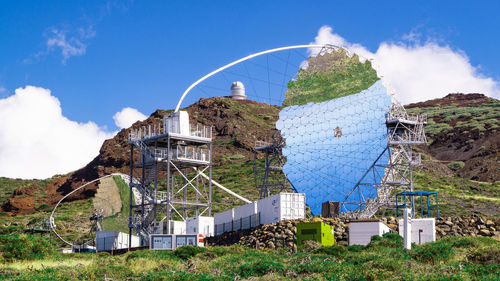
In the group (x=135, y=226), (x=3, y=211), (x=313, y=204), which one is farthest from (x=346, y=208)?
(x=3, y=211)

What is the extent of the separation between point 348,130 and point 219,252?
16.7 meters

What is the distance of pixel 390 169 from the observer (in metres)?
49.1

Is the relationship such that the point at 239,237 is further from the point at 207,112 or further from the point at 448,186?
the point at 207,112

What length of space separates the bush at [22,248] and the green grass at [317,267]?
60 centimetres

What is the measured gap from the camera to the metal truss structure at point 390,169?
48812 millimetres

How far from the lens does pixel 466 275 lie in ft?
77.6

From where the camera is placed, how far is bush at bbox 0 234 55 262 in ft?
116

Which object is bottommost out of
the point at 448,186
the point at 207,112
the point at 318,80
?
the point at 448,186

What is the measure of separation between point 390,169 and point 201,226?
51.7ft

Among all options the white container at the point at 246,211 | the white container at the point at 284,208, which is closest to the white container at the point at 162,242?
the white container at the point at 284,208

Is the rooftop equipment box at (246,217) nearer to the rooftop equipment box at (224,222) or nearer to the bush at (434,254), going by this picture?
the rooftop equipment box at (224,222)

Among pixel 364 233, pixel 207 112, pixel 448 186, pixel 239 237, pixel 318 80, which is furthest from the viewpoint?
pixel 207 112

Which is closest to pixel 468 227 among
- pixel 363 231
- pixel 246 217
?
pixel 363 231

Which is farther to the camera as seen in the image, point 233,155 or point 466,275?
point 233,155
